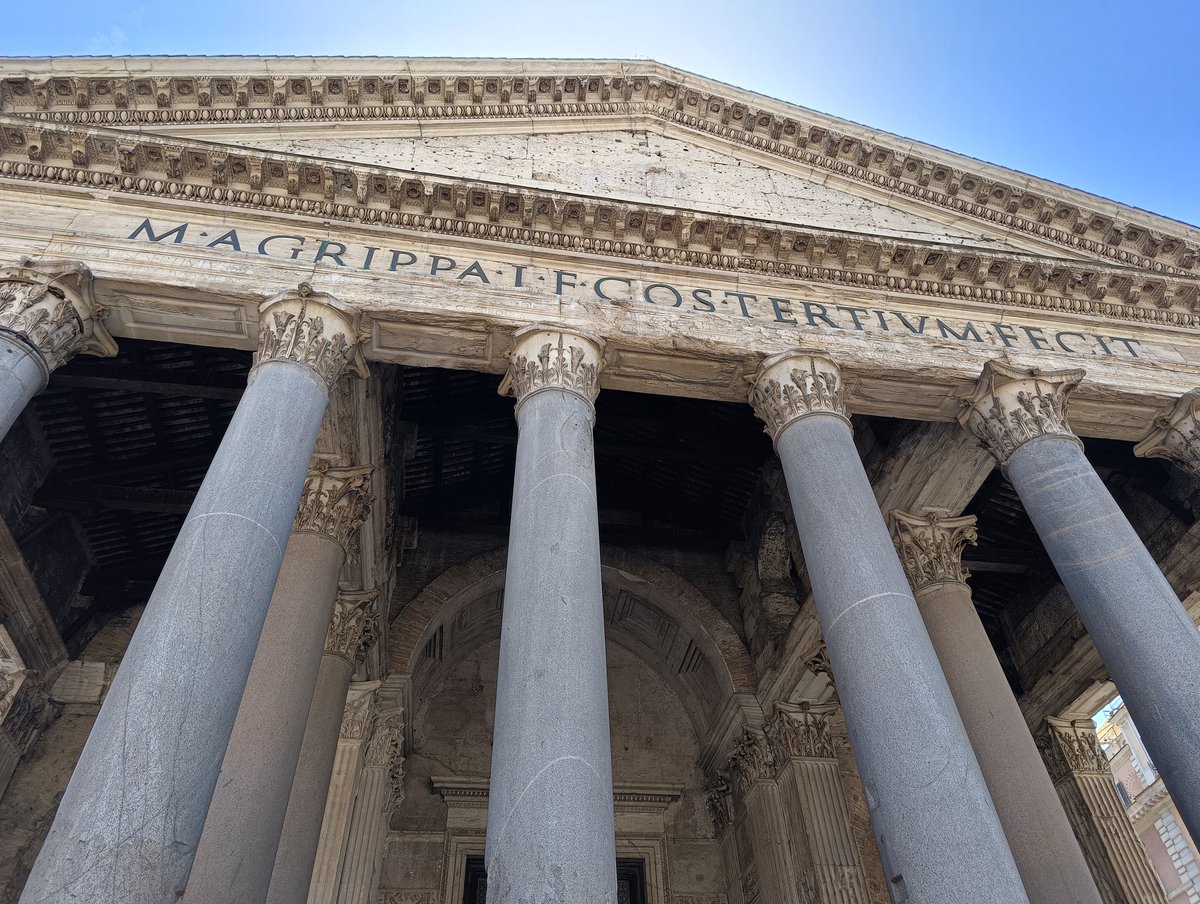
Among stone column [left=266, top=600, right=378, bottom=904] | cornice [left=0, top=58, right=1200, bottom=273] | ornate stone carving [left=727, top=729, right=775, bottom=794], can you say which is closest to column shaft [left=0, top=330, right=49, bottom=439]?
cornice [left=0, top=58, right=1200, bottom=273]

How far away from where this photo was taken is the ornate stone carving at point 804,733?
11.7 m

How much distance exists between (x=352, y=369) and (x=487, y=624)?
7450 mm

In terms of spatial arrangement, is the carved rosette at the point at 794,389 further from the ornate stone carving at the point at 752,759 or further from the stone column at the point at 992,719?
the ornate stone carving at the point at 752,759

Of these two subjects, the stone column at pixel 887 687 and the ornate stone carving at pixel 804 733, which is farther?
the ornate stone carving at pixel 804 733

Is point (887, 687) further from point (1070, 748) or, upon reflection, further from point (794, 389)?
point (1070, 748)

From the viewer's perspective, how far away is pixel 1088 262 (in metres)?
10.0

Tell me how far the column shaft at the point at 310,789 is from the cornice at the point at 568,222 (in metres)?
5.17

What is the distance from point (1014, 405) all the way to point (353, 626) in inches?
310

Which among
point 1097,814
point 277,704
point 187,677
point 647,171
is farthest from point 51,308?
point 1097,814

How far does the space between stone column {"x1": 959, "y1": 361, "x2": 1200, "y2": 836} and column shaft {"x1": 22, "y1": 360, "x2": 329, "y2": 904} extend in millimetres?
6691

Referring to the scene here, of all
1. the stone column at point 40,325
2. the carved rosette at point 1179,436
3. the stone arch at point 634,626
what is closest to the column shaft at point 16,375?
the stone column at point 40,325

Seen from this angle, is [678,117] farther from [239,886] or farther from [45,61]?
[239,886]

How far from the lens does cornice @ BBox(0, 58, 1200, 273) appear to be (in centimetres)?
921

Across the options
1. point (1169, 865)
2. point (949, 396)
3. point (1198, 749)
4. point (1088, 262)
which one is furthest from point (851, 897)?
point (1169, 865)
